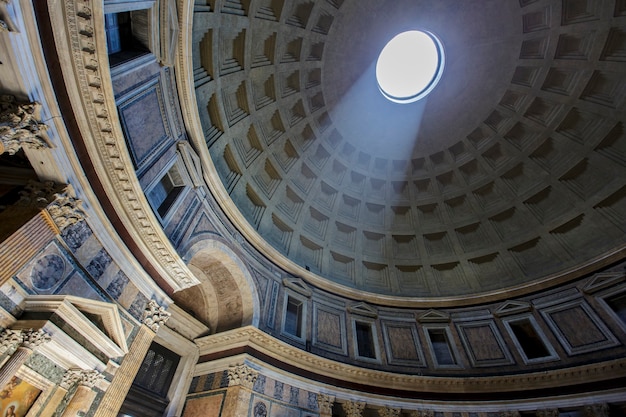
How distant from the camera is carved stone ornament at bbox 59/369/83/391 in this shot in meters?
5.75

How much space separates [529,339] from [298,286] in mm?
10980

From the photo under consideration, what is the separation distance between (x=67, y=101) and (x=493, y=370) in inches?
681

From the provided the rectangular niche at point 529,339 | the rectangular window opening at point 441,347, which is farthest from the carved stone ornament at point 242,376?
the rectangular niche at point 529,339

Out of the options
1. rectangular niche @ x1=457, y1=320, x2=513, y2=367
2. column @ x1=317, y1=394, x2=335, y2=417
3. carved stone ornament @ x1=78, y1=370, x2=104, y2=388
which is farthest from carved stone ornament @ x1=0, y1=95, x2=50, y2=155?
rectangular niche @ x1=457, y1=320, x2=513, y2=367

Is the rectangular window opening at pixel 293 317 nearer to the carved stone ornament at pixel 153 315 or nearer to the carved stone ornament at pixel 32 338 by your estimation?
the carved stone ornament at pixel 153 315

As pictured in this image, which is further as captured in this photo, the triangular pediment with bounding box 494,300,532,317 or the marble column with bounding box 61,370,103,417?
the triangular pediment with bounding box 494,300,532,317

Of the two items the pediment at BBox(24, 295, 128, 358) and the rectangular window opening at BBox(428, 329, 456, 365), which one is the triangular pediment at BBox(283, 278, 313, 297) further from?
the pediment at BBox(24, 295, 128, 358)

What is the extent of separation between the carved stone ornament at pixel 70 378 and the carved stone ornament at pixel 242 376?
15.9 feet

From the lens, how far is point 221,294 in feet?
40.5

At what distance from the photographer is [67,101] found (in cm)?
582

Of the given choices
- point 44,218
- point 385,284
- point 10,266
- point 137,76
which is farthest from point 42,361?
point 385,284

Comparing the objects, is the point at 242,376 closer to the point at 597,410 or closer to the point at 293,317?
the point at 293,317

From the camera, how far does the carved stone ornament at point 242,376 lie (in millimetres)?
9688

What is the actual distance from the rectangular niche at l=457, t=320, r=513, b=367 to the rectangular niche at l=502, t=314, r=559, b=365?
1.94ft
